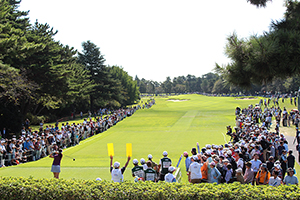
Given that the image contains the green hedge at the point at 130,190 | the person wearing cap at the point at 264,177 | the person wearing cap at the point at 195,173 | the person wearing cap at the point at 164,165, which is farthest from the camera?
the person wearing cap at the point at 164,165

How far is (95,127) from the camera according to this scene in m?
27.6

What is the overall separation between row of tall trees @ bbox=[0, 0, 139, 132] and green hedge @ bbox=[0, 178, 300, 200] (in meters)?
14.1

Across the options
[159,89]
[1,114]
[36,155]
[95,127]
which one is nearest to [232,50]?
[36,155]

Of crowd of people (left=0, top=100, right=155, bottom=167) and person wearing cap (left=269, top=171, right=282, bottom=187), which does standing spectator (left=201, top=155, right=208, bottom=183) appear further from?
crowd of people (left=0, top=100, right=155, bottom=167)

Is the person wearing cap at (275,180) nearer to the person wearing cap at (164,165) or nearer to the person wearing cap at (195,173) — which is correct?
the person wearing cap at (195,173)

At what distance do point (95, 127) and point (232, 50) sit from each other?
23580 millimetres

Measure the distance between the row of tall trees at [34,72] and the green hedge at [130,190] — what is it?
14.1 meters

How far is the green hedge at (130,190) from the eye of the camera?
268 inches

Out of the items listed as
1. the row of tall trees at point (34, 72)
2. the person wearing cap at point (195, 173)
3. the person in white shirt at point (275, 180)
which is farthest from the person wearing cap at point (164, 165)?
the row of tall trees at point (34, 72)

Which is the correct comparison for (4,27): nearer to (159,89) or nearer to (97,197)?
(97,197)

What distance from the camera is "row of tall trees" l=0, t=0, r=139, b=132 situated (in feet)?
69.7

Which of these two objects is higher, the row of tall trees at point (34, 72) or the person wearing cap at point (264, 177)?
the row of tall trees at point (34, 72)

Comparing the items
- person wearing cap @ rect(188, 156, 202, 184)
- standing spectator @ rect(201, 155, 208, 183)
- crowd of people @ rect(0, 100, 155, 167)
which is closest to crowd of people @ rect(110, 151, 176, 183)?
person wearing cap @ rect(188, 156, 202, 184)

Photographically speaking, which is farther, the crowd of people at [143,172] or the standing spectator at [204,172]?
the standing spectator at [204,172]
